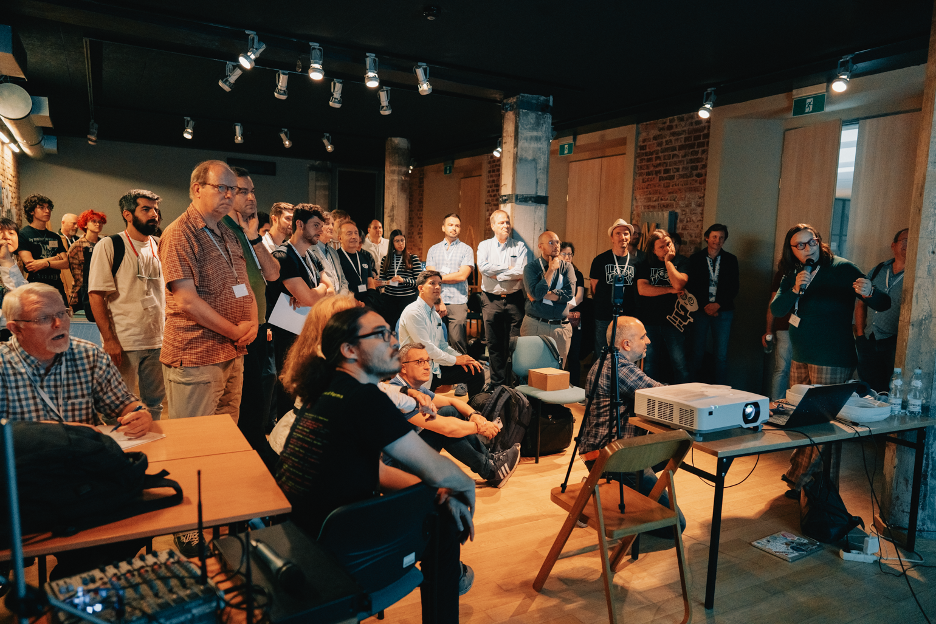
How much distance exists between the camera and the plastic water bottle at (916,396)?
3.09m

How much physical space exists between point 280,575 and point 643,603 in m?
1.88

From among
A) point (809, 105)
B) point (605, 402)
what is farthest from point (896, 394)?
point (809, 105)

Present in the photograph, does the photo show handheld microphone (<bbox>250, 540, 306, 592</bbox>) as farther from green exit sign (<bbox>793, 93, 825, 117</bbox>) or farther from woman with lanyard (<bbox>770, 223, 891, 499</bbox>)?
green exit sign (<bbox>793, 93, 825, 117</bbox>)

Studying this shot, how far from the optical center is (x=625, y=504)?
2.56 meters

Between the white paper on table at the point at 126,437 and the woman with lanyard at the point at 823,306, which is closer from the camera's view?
the white paper on table at the point at 126,437

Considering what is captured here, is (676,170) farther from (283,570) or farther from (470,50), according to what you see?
(283,570)

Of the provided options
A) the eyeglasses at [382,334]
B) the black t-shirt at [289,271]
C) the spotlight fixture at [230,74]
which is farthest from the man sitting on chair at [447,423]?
the spotlight fixture at [230,74]

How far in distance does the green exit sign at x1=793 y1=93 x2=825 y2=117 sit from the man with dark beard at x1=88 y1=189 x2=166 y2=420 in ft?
16.8

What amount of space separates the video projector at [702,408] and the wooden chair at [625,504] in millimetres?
196

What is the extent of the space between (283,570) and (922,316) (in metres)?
3.41

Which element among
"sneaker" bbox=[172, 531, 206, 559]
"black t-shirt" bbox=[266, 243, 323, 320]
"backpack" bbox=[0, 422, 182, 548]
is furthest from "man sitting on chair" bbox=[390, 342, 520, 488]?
"backpack" bbox=[0, 422, 182, 548]

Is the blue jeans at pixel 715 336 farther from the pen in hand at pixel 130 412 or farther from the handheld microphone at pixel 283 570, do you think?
the handheld microphone at pixel 283 570

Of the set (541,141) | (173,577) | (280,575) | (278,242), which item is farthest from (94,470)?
(541,141)

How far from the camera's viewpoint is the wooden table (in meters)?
2.43
